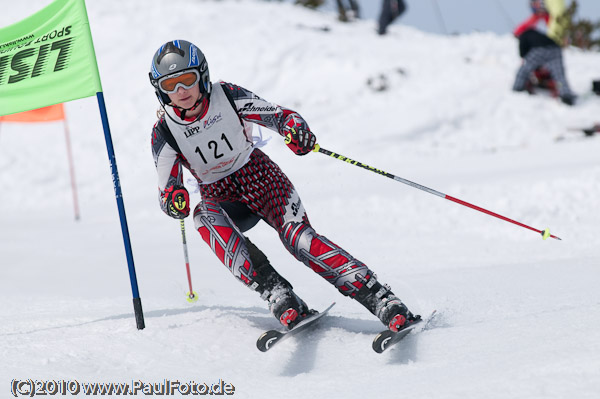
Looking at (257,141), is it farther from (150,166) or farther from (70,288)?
(150,166)

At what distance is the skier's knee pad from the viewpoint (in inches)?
137

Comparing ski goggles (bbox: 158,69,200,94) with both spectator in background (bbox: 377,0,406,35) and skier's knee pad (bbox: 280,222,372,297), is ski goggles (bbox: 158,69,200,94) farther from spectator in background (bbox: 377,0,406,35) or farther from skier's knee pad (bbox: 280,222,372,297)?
spectator in background (bbox: 377,0,406,35)

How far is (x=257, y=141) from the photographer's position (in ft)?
13.3

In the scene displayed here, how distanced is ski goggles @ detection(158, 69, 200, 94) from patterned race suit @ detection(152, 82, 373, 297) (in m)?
0.16

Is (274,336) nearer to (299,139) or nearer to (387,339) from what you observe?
(387,339)

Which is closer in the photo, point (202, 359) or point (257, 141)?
point (202, 359)

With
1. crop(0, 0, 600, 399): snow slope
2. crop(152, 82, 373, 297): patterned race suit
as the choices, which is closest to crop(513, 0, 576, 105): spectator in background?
crop(0, 0, 600, 399): snow slope

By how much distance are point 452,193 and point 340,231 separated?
1626mm

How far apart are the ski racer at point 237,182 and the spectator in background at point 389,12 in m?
12.7

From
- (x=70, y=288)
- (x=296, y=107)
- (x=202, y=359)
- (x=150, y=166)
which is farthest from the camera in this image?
(x=296, y=107)

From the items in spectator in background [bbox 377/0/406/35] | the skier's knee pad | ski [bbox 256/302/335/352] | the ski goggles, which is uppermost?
the ski goggles

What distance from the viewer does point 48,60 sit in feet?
13.1

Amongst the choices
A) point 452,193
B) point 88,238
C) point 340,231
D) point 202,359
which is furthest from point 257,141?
point 88,238

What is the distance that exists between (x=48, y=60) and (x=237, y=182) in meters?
1.48
